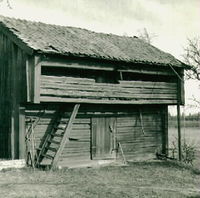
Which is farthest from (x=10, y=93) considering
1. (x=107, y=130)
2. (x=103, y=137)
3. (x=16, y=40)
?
(x=107, y=130)

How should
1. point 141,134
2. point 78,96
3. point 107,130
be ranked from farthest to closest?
1. point 141,134
2. point 107,130
3. point 78,96

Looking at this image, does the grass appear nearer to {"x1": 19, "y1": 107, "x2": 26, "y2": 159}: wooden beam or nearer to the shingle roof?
{"x1": 19, "y1": 107, "x2": 26, "y2": 159}: wooden beam

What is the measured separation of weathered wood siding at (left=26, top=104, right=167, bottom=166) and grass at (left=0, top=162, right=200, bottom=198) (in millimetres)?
1800

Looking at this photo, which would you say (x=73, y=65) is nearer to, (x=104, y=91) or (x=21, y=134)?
(x=104, y=91)

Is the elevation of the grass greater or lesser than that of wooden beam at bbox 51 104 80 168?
lesser

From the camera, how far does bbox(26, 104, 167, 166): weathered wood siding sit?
17.6 m

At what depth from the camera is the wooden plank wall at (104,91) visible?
645 inches

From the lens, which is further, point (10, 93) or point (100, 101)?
point (100, 101)

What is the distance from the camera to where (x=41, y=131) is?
17.4 meters

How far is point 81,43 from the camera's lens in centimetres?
1861

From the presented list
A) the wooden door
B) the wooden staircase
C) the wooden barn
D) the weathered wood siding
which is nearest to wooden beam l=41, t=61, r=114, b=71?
the wooden barn

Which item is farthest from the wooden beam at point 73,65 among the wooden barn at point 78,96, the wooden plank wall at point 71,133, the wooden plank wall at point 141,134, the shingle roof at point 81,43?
the wooden plank wall at point 141,134

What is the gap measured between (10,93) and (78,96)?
294 cm

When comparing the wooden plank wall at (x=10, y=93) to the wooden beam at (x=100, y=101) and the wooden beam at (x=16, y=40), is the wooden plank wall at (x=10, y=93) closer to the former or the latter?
the wooden beam at (x=16, y=40)
